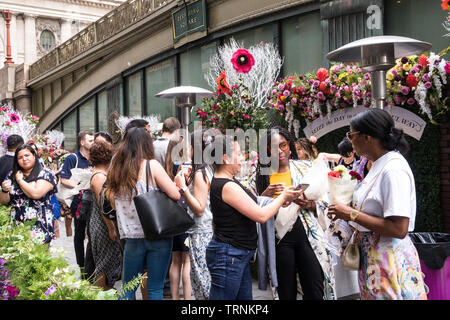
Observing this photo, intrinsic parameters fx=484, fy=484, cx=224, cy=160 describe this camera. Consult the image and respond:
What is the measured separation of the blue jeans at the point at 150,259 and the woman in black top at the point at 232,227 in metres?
0.58

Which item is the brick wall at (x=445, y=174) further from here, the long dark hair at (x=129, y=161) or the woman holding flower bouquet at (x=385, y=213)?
the long dark hair at (x=129, y=161)

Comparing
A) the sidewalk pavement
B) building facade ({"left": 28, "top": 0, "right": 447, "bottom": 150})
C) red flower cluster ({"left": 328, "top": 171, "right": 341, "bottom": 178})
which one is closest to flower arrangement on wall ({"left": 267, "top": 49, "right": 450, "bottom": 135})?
building facade ({"left": 28, "top": 0, "right": 447, "bottom": 150})

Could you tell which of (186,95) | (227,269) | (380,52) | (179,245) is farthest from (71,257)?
(380,52)

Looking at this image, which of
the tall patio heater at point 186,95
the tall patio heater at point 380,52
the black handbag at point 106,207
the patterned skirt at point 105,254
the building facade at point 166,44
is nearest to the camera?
the black handbag at point 106,207

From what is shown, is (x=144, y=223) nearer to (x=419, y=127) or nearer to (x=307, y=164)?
(x=307, y=164)

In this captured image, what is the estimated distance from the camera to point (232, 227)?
11.5 ft

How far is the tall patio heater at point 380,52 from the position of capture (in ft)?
16.9

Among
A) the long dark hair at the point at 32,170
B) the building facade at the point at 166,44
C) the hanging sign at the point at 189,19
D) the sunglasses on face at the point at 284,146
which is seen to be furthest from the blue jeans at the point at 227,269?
the hanging sign at the point at 189,19

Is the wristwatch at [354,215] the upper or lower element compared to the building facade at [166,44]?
lower

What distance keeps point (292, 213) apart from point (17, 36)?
44580 mm

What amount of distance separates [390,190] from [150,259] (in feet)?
6.81

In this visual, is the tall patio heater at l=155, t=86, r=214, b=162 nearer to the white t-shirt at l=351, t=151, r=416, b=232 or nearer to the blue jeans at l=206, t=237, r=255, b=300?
the blue jeans at l=206, t=237, r=255, b=300

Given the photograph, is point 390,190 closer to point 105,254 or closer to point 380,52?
point 380,52

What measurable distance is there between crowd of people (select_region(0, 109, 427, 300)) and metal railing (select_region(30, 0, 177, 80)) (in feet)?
37.4
